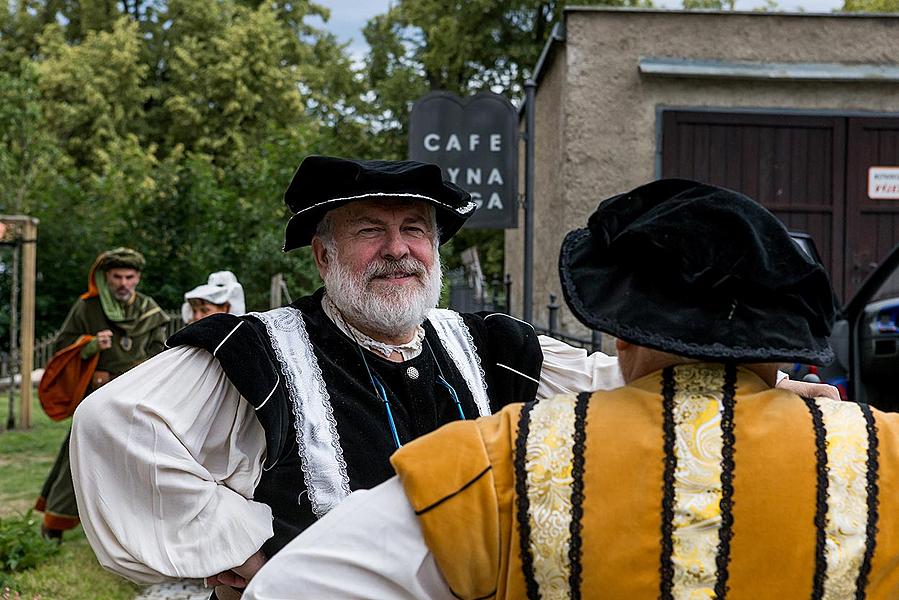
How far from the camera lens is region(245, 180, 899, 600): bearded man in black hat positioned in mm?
1304

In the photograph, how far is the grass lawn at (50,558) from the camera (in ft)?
16.3

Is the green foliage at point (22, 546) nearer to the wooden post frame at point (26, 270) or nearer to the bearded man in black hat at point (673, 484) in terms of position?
the bearded man in black hat at point (673, 484)

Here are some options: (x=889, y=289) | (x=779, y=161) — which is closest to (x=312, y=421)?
(x=889, y=289)

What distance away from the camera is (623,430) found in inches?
52.5

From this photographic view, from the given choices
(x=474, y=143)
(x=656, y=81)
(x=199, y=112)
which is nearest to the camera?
(x=474, y=143)

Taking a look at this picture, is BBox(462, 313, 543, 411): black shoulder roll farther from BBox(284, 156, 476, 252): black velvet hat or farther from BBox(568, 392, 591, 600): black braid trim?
BBox(568, 392, 591, 600): black braid trim

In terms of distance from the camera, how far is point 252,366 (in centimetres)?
222

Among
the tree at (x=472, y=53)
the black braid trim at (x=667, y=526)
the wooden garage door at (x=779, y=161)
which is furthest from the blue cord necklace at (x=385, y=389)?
the tree at (x=472, y=53)

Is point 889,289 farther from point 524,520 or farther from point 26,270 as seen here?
point 26,270

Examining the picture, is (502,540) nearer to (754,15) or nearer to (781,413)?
(781,413)

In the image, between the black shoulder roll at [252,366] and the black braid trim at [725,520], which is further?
the black shoulder roll at [252,366]

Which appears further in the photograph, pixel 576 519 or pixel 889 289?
pixel 889 289

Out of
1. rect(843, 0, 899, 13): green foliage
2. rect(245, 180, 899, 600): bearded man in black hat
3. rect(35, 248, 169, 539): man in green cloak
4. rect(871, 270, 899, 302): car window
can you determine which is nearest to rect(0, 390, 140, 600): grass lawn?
rect(35, 248, 169, 539): man in green cloak

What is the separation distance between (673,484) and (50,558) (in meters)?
5.00
